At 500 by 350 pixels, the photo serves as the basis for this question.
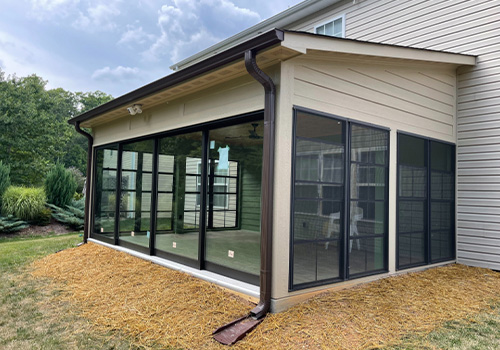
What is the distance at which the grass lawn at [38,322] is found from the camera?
290 centimetres

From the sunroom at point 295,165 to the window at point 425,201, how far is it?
0.03 m

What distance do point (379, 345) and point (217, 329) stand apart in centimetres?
131

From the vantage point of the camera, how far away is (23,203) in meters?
9.78

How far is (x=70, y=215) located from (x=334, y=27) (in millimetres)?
8915

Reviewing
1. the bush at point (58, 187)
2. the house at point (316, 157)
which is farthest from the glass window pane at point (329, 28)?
the bush at point (58, 187)

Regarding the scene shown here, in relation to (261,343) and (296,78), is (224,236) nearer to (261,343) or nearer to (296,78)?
(261,343)

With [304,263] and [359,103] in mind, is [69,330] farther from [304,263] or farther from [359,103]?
[359,103]

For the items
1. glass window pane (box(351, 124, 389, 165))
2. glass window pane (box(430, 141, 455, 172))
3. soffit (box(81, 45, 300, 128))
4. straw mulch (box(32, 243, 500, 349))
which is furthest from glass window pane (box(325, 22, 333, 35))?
straw mulch (box(32, 243, 500, 349))

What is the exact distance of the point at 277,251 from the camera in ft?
10.9

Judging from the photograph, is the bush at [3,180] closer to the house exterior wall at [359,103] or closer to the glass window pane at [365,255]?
the house exterior wall at [359,103]

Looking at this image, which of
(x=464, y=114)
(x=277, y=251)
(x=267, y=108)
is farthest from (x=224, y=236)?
(x=464, y=114)

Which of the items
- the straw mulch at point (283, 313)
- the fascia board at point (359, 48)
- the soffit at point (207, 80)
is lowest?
the straw mulch at point (283, 313)

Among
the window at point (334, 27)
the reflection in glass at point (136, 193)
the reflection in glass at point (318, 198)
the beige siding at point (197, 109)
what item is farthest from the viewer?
the window at point (334, 27)

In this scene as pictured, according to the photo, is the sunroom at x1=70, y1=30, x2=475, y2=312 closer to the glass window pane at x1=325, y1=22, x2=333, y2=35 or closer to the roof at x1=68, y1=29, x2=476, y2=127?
the roof at x1=68, y1=29, x2=476, y2=127
